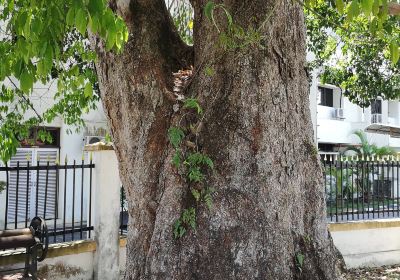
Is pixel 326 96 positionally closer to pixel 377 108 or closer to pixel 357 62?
pixel 377 108

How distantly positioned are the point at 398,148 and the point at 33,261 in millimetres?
25041

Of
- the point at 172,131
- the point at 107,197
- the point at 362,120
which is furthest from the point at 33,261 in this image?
the point at 362,120

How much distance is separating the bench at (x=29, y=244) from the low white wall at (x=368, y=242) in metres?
4.85

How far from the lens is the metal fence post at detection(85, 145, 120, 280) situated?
7.18 m

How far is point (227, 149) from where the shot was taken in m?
3.60

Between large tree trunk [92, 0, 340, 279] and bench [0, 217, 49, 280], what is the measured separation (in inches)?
115

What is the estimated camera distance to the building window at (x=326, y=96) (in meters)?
24.4

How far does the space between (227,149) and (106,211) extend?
162 inches

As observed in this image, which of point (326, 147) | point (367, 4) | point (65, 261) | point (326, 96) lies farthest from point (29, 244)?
point (326, 96)

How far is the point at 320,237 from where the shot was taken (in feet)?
13.2

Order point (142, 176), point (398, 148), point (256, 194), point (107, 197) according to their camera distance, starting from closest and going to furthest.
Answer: point (256, 194) → point (142, 176) → point (107, 197) → point (398, 148)

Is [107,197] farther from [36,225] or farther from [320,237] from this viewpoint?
[320,237]

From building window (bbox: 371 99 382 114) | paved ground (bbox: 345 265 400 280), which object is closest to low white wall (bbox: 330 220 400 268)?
paved ground (bbox: 345 265 400 280)

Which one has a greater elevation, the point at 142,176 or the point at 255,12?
the point at 255,12
